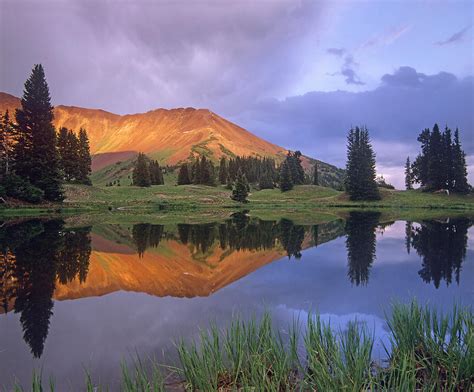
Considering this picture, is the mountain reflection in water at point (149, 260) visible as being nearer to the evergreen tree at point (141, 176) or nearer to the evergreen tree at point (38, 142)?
the evergreen tree at point (38, 142)

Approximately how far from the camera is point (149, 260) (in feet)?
72.6

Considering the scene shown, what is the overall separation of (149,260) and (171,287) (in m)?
6.23

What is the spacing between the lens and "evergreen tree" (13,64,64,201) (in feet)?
205

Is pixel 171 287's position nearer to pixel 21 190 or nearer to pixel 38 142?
pixel 21 190

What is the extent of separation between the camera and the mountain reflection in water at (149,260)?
14.9 metres

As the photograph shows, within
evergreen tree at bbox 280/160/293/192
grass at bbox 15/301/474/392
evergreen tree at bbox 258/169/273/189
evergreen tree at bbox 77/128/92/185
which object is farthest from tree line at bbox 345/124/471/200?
grass at bbox 15/301/474/392

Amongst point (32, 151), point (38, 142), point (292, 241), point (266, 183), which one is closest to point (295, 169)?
point (266, 183)

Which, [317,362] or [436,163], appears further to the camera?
[436,163]

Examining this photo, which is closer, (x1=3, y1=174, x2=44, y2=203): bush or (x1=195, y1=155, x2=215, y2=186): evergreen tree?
(x1=3, y1=174, x2=44, y2=203): bush

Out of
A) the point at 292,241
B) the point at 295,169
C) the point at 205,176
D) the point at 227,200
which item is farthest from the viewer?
the point at 205,176

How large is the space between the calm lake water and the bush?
98.0 ft

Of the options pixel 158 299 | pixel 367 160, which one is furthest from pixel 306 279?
pixel 367 160

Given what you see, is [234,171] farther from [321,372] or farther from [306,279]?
[321,372]

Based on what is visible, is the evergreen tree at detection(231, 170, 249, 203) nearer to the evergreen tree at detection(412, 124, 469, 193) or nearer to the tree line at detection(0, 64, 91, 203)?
the tree line at detection(0, 64, 91, 203)
